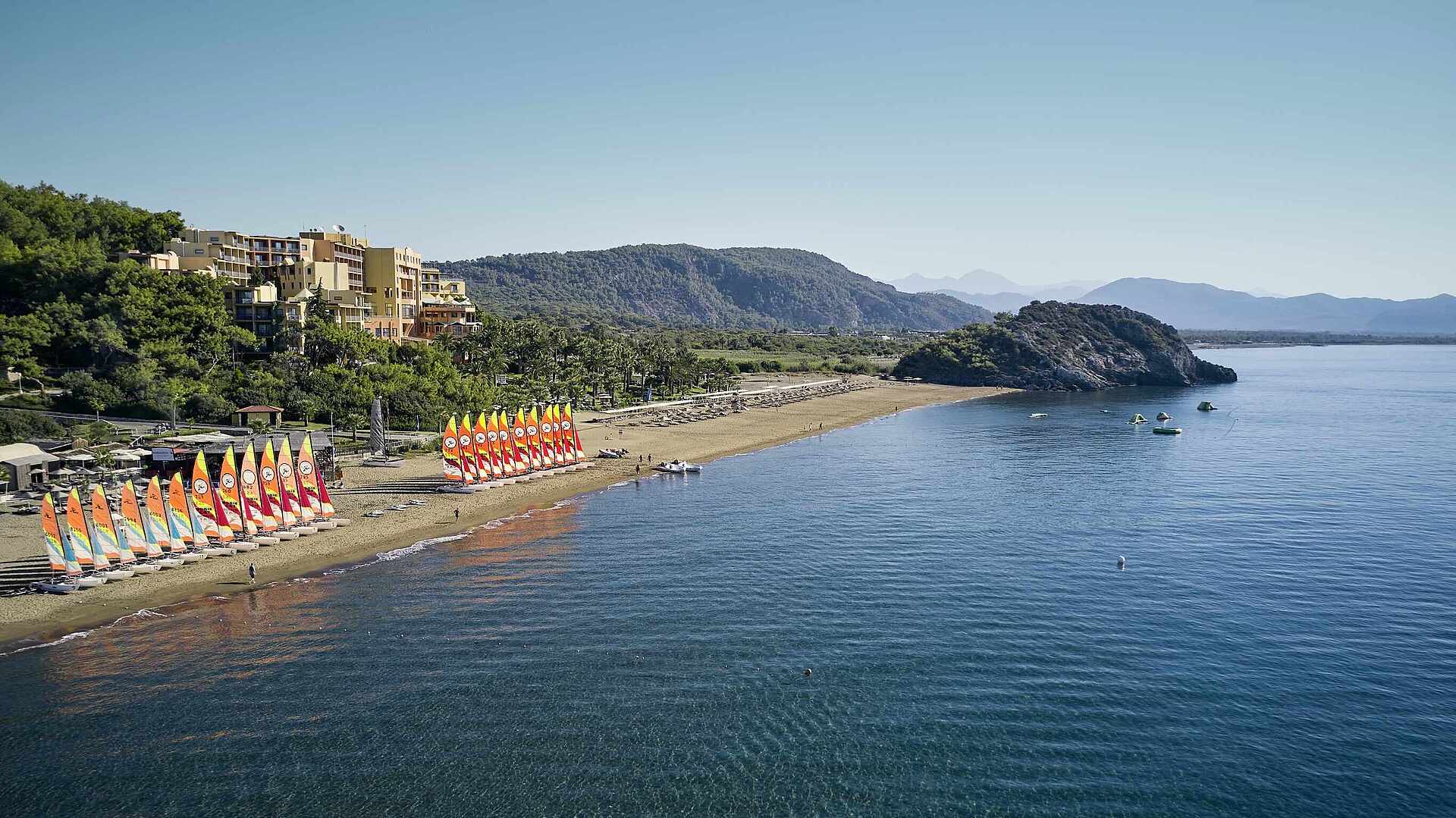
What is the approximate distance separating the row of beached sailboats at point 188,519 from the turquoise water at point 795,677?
587cm

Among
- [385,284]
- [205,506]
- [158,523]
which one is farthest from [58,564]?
[385,284]

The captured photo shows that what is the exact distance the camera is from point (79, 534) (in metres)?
Answer: 43.2

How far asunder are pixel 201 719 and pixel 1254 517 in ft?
206

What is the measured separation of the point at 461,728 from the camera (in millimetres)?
31281

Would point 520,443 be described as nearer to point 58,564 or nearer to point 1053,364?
point 58,564

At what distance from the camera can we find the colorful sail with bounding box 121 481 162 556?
45469 millimetres

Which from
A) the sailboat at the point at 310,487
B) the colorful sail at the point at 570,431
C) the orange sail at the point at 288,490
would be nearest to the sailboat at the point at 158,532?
the orange sail at the point at 288,490

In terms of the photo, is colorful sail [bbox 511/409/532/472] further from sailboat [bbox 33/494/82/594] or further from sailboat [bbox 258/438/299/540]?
sailboat [bbox 33/494/82/594]

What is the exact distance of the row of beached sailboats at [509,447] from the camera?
224 ft

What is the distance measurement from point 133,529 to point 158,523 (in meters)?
1.21

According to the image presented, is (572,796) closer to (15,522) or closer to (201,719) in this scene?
(201,719)

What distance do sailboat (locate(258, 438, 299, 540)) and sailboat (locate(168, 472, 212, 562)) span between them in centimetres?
436

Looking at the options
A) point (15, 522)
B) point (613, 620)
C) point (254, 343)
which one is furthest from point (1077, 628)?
point (254, 343)

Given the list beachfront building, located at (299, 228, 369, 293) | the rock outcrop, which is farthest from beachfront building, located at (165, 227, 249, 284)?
the rock outcrop
